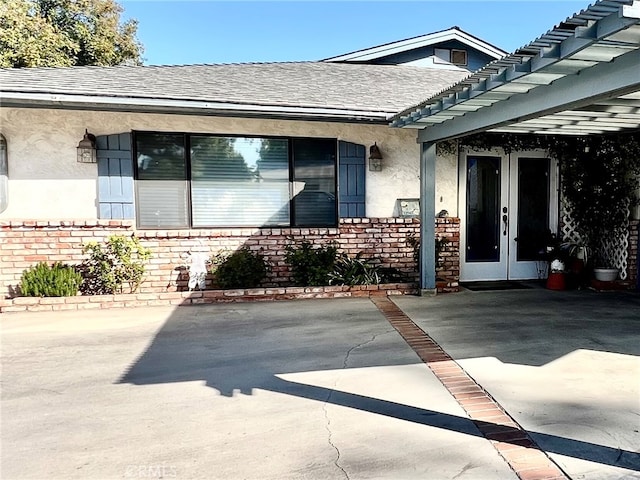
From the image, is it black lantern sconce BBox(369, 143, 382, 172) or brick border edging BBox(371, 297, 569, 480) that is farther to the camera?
black lantern sconce BBox(369, 143, 382, 172)

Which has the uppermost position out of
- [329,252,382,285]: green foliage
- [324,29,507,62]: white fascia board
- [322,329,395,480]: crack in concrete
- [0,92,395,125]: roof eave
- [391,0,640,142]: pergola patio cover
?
[324,29,507,62]: white fascia board

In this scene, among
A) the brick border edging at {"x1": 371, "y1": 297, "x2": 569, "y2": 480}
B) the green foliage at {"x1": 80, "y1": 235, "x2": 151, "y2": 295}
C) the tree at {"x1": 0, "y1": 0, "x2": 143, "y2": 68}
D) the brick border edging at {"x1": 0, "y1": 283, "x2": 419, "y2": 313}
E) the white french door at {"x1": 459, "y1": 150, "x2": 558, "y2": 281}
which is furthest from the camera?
the tree at {"x1": 0, "y1": 0, "x2": 143, "y2": 68}

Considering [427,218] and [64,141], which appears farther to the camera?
[427,218]

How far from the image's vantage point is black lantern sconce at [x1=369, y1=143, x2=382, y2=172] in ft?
23.2

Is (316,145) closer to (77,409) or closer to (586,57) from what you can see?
(586,57)

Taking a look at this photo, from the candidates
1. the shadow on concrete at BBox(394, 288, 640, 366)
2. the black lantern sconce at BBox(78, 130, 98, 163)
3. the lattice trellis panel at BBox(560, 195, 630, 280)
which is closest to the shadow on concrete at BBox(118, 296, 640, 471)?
the shadow on concrete at BBox(394, 288, 640, 366)

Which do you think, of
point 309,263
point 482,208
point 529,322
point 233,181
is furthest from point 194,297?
point 482,208

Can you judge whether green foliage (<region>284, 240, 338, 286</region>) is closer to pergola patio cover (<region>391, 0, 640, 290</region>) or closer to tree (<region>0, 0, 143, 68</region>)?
pergola patio cover (<region>391, 0, 640, 290</region>)

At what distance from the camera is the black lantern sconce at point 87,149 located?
6.17 metres

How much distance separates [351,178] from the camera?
711 cm

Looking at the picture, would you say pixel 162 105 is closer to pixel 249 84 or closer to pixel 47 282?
pixel 249 84

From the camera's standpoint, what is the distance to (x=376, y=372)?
3693 mm

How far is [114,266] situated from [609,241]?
809 centimetres

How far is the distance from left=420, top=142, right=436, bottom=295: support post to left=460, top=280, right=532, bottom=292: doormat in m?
0.98
